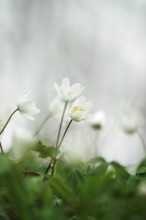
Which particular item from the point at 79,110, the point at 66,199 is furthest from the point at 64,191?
the point at 79,110

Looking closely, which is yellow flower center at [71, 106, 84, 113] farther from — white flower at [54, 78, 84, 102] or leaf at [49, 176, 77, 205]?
leaf at [49, 176, 77, 205]

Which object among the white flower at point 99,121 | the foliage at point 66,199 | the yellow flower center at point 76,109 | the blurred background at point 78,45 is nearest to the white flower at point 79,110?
the yellow flower center at point 76,109

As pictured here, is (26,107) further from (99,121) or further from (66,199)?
(99,121)

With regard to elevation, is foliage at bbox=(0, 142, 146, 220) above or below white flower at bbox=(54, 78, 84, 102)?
below

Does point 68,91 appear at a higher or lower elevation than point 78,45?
lower

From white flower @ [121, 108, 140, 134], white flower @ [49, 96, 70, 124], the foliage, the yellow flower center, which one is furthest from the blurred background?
the foliage

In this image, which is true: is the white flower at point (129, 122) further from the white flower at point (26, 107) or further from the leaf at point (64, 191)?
the leaf at point (64, 191)
